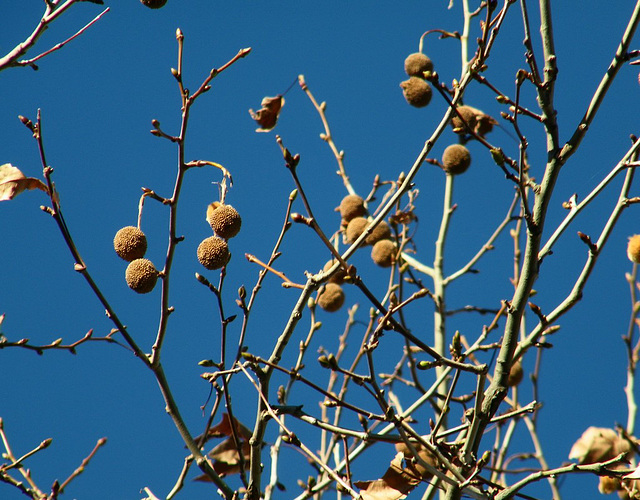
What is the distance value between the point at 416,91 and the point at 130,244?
137 centimetres

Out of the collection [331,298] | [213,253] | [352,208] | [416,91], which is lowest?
[213,253]

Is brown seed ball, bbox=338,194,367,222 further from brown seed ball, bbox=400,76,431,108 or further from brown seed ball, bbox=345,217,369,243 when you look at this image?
brown seed ball, bbox=400,76,431,108

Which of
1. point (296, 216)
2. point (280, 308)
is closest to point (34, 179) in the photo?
point (296, 216)

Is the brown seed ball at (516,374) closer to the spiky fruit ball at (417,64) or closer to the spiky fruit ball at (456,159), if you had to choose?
the spiky fruit ball at (456,159)

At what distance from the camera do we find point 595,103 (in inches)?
52.8

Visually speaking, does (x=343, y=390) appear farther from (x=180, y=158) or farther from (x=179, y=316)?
(x=179, y=316)

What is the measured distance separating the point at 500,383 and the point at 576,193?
0.42m

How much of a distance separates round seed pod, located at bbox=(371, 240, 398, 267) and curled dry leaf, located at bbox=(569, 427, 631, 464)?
2.93 ft

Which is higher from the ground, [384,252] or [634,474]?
[384,252]

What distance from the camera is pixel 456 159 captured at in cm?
252

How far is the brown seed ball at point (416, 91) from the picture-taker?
257cm

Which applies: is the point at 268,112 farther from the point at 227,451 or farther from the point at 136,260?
the point at 227,451

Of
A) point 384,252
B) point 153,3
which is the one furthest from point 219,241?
point 384,252

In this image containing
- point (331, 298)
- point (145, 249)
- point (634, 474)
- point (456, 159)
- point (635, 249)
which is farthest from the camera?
point (456, 159)
